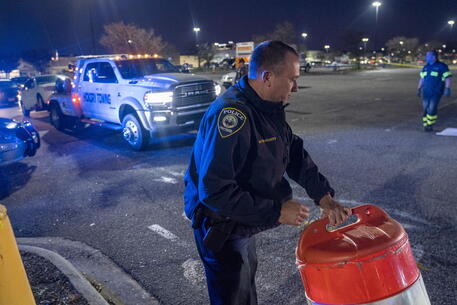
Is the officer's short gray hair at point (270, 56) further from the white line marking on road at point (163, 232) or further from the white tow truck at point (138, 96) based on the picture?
the white tow truck at point (138, 96)

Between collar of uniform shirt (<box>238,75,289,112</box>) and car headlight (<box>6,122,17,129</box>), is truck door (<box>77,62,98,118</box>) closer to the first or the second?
car headlight (<box>6,122,17,129</box>)

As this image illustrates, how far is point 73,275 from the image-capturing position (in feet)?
11.2

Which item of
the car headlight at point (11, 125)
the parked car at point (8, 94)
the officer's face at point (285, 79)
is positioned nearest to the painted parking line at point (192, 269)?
the officer's face at point (285, 79)

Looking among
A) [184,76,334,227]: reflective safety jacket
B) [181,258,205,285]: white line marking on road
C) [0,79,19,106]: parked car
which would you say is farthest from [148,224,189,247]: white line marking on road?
[0,79,19,106]: parked car

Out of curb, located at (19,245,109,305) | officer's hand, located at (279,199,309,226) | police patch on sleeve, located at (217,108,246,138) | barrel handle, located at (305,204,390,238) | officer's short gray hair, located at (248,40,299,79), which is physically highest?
officer's short gray hair, located at (248,40,299,79)

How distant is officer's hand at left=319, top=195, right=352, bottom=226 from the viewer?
1.85 metres

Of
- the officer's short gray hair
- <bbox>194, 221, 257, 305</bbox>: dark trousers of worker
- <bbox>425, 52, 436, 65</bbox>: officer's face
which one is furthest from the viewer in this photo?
<bbox>425, 52, 436, 65</bbox>: officer's face

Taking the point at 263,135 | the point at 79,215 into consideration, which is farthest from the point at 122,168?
the point at 263,135

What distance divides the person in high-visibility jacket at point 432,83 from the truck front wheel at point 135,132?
6.47 meters

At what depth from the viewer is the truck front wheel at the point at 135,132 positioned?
27.4ft

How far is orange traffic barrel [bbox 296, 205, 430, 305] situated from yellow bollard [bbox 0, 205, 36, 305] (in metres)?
1.41

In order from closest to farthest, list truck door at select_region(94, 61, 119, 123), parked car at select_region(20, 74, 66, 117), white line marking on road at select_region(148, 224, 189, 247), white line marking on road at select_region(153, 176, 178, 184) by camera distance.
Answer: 1. white line marking on road at select_region(148, 224, 189, 247)
2. white line marking on road at select_region(153, 176, 178, 184)
3. truck door at select_region(94, 61, 119, 123)
4. parked car at select_region(20, 74, 66, 117)

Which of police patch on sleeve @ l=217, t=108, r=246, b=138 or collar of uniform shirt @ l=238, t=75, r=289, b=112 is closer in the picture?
police patch on sleeve @ l=217, t=108, r=246, b=138

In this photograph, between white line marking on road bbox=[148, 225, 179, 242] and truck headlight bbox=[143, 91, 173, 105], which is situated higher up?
truck headlight bbox=[143, 91, 173, 105]
